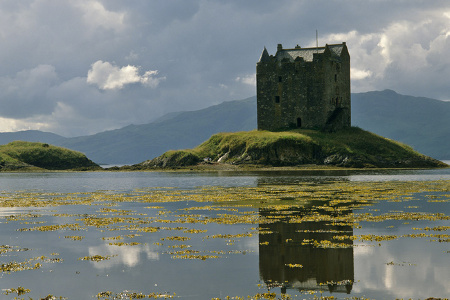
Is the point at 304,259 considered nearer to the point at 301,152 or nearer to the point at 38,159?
the point at 301,152

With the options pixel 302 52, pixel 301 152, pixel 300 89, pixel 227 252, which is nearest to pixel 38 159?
pixel 300 89

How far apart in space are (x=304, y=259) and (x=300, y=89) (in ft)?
348

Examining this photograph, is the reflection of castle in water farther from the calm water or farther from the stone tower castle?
the stone tower castle

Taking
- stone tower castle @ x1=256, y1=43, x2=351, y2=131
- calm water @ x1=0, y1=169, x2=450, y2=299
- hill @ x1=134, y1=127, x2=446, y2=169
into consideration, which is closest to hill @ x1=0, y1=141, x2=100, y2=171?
hill @ x1=134, y1=127, x2=446, y2=169

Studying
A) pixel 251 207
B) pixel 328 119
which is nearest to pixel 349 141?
pixel 328 119

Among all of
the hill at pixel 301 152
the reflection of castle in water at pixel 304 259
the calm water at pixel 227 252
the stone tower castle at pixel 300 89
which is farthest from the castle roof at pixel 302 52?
the reflection of castle in water at pixel 304 259

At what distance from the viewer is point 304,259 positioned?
20.8 meters

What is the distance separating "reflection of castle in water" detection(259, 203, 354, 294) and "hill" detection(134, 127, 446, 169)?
270 ft

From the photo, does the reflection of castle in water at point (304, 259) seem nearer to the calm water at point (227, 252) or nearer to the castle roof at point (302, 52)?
the calm water at point (227, 252)

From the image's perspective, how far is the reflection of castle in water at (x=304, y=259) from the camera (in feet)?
58.6

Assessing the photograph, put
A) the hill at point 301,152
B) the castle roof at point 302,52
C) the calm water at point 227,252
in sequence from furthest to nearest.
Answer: the castle roof at point 302,52 < the hill at point 301,152 < the calm water at point 227,252

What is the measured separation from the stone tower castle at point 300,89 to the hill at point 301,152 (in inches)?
233

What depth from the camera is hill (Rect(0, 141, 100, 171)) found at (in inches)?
5704

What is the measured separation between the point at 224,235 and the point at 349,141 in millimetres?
93723
